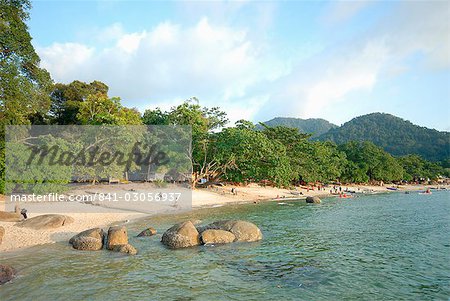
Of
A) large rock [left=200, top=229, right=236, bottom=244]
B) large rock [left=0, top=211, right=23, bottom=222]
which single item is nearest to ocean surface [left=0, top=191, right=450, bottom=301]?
large rock [left=200, top=229, right=236, bottom=244]

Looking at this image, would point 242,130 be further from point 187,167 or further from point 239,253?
point 239,253

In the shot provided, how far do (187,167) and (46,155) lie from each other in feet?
61.0

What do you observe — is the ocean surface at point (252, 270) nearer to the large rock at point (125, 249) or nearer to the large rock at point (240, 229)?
the large rock at point (125, 249)

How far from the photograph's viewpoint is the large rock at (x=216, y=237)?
17.1 m

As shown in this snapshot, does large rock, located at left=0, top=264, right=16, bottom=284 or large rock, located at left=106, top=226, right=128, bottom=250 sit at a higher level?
large rock, located at left=106, top=226, right=128, bottom=250

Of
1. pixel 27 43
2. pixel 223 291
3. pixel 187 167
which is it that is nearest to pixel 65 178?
pixel 27 43

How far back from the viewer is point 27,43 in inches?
1116

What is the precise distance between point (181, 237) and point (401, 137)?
176804mm

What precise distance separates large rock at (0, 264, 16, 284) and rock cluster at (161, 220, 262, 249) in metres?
6.96

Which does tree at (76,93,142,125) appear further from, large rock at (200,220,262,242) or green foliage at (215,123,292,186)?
large rock at (200,220,262,242)

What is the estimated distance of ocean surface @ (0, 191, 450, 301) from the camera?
10555mm

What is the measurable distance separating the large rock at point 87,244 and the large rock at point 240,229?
5.66m

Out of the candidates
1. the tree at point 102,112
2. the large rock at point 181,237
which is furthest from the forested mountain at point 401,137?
the large rock at point 181,237

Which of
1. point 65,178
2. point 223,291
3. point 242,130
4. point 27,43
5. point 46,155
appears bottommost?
point 223,291
